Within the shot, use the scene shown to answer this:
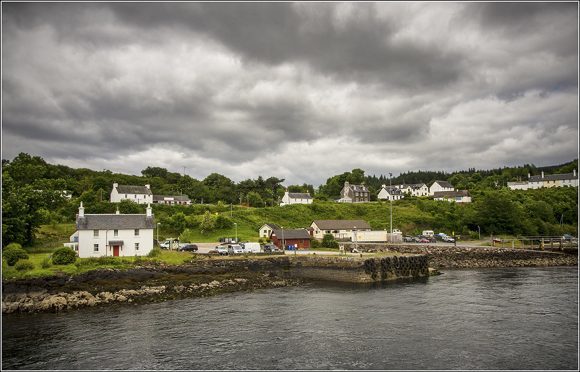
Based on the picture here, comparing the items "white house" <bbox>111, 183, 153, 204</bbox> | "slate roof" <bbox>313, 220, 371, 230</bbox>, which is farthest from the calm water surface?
"white house" <bbox>111, 183, 153, 204</bbox>

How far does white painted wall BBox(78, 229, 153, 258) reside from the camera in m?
52.2

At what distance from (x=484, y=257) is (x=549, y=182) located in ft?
395

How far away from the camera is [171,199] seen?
119875mm

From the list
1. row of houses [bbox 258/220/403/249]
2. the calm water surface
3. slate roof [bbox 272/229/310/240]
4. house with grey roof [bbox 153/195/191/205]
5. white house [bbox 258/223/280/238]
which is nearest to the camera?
the calm water surface

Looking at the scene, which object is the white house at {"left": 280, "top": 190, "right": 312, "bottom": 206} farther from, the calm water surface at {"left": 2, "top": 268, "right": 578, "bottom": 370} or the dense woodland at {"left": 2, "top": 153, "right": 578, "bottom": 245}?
the calm water surface at {"left": 2, "top": 268, "right": 578, "bottom": 370}

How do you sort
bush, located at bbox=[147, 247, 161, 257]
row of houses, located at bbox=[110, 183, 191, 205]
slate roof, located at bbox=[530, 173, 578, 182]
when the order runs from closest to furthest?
1. bush, located at bbox=[147, 247, 161, 257]
2. row of houses, located at bbox=[110, 183, 191, 205]
3. slate roof, located at bbox=[530, 173, 578, 182]

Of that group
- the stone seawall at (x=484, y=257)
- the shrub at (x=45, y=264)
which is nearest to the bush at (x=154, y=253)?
the shrub at (x=45, y=264)

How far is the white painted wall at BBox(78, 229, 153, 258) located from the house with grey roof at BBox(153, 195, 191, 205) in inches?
2475

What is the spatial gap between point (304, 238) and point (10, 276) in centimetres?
4501

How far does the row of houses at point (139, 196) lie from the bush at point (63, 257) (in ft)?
193

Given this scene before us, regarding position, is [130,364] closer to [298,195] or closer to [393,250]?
[393,250]

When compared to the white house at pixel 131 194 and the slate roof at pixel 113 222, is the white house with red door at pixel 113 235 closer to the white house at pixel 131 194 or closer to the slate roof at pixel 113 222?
the slate roof at pixel 113 222

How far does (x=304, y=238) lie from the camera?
74.4 m

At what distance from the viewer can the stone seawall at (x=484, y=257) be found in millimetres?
69938
